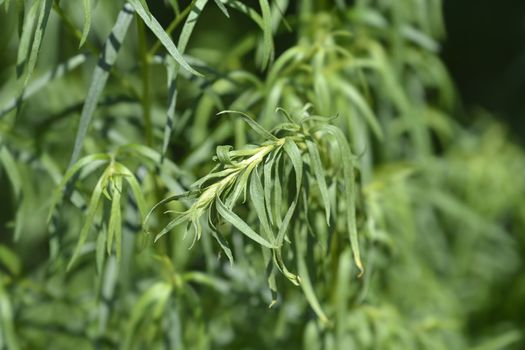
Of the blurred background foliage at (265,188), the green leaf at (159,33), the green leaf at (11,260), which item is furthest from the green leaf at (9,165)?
the green leaf at (159,33)

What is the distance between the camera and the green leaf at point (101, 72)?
693 millimetres

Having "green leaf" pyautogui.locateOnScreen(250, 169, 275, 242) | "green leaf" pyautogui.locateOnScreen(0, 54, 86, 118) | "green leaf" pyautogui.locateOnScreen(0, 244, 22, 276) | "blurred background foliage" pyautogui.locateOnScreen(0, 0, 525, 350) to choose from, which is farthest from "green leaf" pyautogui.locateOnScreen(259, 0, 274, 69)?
"green leaf" pyautogui.locateOnScreen(0, 244, 22, 276)

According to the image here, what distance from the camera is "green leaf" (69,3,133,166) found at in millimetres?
693

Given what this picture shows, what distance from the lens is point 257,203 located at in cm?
59

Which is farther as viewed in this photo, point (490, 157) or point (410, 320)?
point (490, 157)

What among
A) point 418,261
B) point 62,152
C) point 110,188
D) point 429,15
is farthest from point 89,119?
point 429,15

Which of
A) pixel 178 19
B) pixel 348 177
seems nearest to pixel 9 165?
pixel 178 19

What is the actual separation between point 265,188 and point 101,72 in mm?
197

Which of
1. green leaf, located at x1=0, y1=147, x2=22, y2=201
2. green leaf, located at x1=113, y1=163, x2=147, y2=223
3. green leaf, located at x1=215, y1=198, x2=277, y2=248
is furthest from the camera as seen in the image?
green leaf, located at x1=0, y1=147, x2=22, y2=201

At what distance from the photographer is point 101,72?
2.28 ft

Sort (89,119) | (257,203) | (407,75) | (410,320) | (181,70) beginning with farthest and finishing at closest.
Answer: (407,75) < (410,320) < (181,70) < (89,119) < (257,203)

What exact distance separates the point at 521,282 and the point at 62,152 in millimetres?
751

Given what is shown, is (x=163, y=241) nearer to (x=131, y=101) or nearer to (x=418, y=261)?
(x=131, y=101)

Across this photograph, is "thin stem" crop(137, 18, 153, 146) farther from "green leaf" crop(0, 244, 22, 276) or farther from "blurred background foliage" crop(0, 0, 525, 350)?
"green leaf" crop(0, 244, 22, 276)
